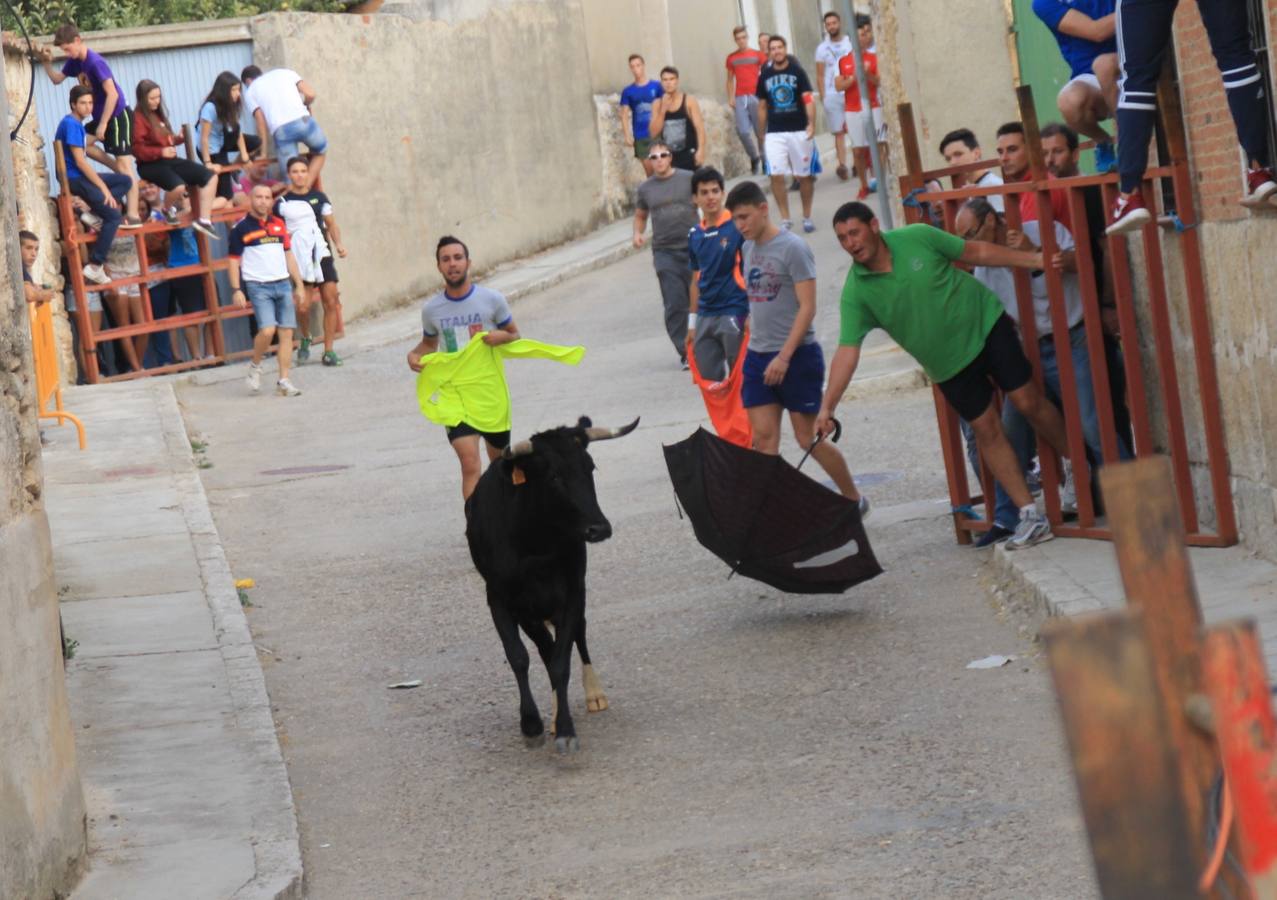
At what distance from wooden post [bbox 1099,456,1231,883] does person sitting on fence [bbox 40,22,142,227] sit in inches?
704

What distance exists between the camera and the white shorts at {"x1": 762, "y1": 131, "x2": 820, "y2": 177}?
2250 cm

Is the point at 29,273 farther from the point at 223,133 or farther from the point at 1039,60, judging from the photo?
the point at 1039,60

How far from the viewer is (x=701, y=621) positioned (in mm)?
9773

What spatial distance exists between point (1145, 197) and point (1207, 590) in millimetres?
1831

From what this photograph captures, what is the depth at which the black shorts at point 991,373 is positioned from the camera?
9.66 metres

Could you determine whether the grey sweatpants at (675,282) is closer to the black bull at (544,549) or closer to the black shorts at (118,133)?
the black shorts at (118,133)

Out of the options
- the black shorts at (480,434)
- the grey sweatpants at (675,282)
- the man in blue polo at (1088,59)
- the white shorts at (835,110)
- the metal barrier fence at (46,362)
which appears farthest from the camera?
the white shorts at (835,110)

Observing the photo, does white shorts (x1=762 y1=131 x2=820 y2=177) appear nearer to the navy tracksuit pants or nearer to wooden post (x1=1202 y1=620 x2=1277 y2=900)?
the navy tracksuit pants

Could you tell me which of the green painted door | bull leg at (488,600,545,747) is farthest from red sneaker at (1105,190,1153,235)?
the green painted door

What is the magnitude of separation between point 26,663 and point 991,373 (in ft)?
17.5

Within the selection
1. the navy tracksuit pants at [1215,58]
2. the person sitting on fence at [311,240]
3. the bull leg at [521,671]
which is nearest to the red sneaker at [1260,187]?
the navy tracksuit pants at [1215,58]

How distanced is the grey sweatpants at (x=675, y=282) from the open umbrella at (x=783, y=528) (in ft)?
27.6

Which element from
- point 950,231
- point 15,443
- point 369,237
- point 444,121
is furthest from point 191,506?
point 444,121

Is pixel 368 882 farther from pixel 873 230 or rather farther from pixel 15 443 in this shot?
pixel 873 230
